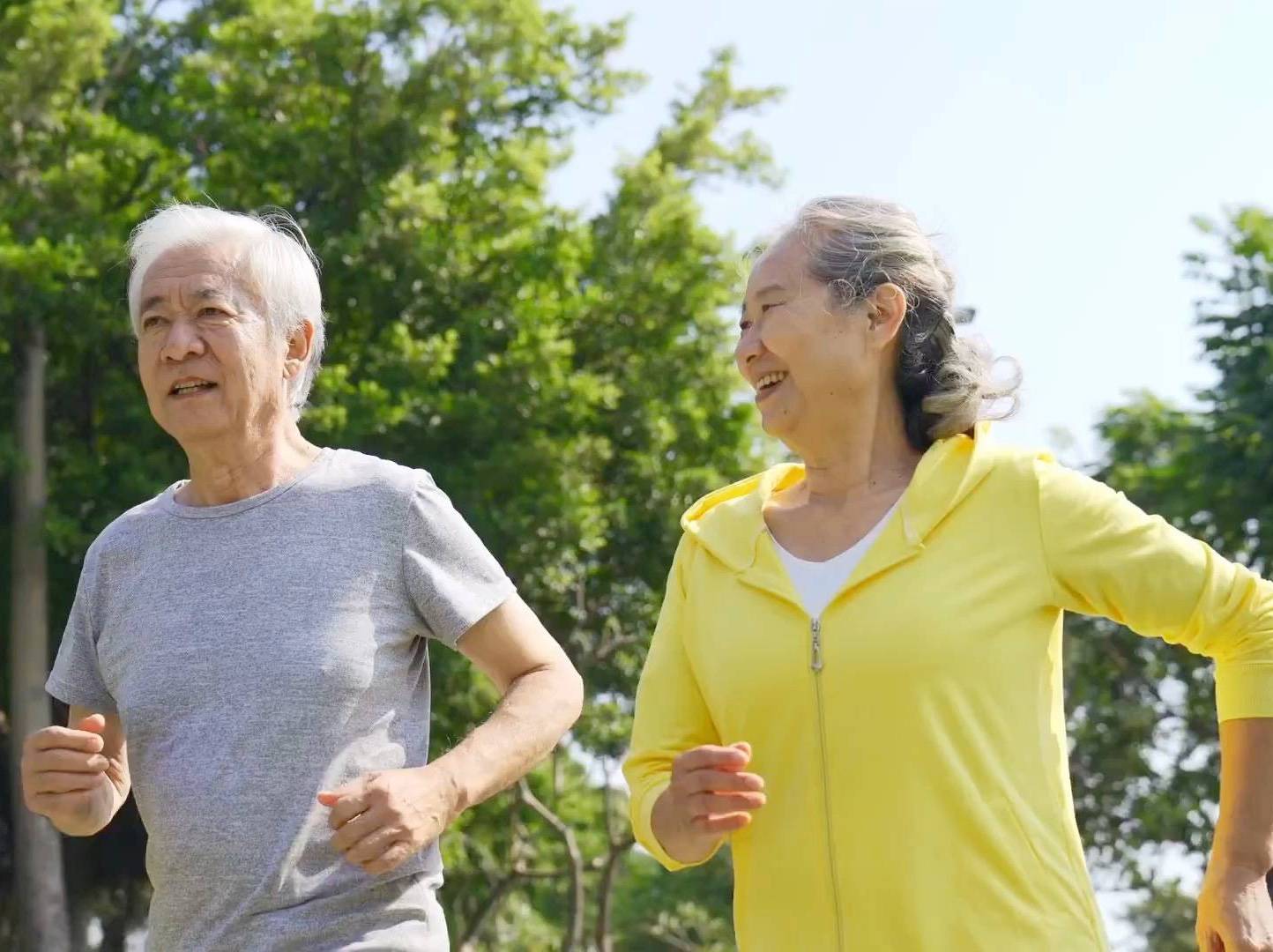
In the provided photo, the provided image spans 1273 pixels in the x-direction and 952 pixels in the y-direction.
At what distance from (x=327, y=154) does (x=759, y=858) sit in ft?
53.5

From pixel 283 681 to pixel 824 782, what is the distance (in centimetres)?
91

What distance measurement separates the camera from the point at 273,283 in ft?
11.0

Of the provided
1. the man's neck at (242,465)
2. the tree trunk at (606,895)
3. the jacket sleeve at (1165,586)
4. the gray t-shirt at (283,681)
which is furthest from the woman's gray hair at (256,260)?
the tree trunk at (606,895)

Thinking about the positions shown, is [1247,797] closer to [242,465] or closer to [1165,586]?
[1165,586]

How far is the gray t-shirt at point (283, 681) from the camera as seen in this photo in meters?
2.95

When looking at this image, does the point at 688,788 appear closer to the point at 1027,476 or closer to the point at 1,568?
the point at 1027,476

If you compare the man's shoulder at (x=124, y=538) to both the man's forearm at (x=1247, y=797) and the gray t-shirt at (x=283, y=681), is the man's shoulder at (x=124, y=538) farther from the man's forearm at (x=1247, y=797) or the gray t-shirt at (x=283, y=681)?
the man's forearm at (x=1247, y=797)

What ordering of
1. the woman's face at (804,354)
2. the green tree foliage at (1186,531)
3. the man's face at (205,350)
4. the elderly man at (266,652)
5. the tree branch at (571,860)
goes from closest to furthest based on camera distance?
the elderly man at (266,652)
the woman's face at (804,354)
the man's face at (205,350)
the green tree foliage at (1186,531)
the tree branch at (571,860)

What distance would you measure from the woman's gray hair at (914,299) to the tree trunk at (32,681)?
15.5 meters

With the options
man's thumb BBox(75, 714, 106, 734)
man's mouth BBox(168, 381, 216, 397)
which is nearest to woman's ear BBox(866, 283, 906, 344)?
man's mouth BBox(168, 381, 216, 397)

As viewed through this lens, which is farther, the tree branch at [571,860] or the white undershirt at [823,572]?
the tree branch at [571,860]

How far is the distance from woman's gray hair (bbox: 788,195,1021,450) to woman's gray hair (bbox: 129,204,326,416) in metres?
0.94

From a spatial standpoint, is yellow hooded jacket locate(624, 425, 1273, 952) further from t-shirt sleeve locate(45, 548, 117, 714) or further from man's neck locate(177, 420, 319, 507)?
t-shirt sleeve locate(45, 548, 117, 714)

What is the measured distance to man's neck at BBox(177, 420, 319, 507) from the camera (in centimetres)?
329
